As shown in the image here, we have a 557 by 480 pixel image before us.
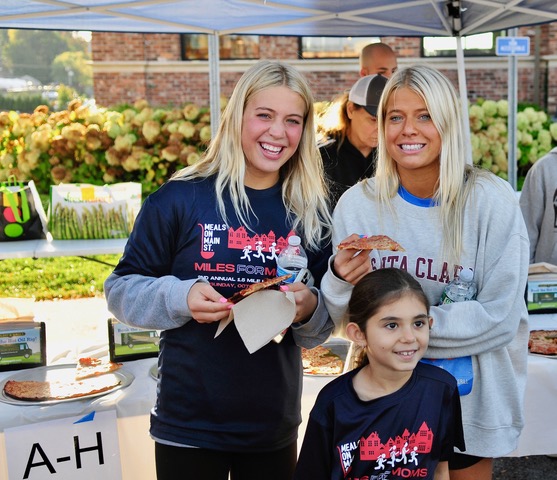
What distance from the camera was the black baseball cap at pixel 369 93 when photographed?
3816mm

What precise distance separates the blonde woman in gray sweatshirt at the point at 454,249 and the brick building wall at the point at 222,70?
38.9 feet

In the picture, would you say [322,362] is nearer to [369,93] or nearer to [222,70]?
[369,93]

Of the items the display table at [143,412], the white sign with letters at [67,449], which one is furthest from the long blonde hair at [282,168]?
the white sign with letters at [67,449]

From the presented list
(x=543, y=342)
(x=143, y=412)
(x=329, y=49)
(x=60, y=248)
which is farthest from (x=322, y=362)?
(x=329, y=49)

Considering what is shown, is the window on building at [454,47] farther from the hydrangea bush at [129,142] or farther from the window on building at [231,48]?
the hydrangea bush at [129,142]

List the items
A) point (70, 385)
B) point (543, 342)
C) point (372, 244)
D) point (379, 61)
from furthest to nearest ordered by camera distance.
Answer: point (379, 61) → point (543, 342) → point (70, 385) → point (372, 244)

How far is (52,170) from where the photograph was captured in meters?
9.20

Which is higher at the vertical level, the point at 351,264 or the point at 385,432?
the point at 351,264

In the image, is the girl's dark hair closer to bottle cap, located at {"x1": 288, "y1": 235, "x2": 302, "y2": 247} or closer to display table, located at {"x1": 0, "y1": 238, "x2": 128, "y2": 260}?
bottle cap, located at {"x1": 288, "y1": 235, "x2": 302, "y2": 247}

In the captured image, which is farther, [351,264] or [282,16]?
[282,16]

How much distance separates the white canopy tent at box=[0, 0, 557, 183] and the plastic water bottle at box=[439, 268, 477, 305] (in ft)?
9.75

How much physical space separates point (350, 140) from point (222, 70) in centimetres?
1027

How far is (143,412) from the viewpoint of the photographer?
2.83 m

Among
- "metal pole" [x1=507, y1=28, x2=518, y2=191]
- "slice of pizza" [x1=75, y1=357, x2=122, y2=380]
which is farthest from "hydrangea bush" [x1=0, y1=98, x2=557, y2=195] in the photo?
"slice of pizza" [x1=75, y1=357, x2=122, y2=380]
